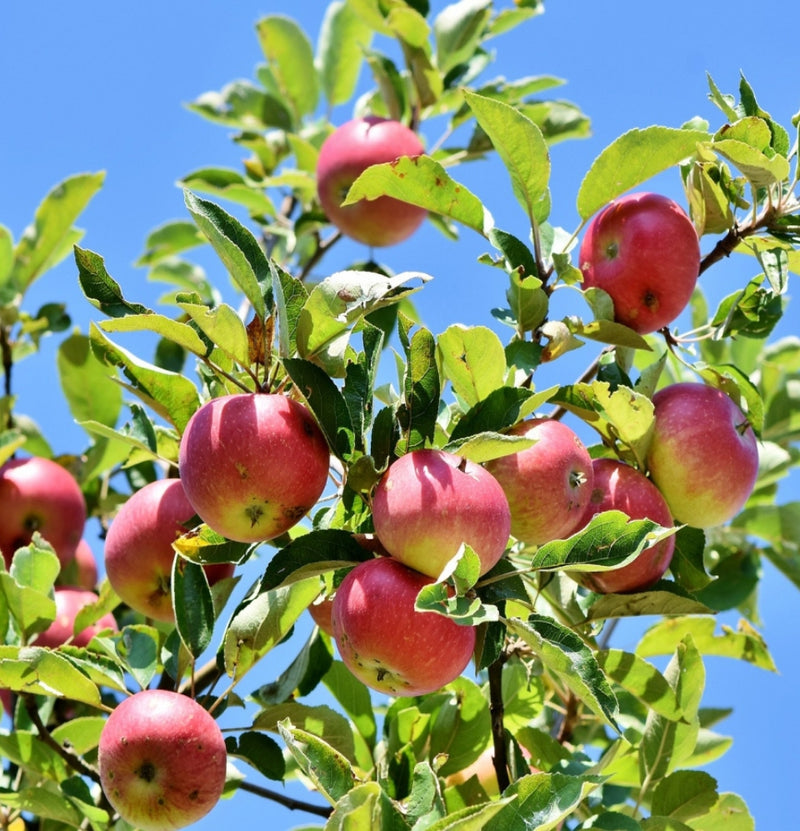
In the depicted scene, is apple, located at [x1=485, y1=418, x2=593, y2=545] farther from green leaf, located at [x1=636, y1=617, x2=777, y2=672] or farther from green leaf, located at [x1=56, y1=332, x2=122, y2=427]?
green leaf, located at [x1=56, y1=332, x2=122, y2=427]

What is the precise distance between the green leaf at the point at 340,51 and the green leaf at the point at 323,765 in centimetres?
270

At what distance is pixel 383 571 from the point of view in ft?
5.00

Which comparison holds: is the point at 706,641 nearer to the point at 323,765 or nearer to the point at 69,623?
the point at 323,765

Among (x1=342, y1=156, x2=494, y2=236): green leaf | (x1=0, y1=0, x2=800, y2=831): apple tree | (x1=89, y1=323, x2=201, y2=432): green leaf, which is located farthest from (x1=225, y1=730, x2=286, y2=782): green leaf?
(x1=342, y1=156, x2=494, y2=236): green leaf

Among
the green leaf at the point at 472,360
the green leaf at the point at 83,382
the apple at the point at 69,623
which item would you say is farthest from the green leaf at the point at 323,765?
the green leaf at the point at 83,382

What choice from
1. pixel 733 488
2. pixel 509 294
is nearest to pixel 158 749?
pixel 509 294

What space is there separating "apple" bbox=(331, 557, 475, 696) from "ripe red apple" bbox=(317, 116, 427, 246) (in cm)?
159

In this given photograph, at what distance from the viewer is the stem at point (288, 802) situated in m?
2.03

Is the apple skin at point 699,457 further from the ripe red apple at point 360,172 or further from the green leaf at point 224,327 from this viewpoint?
the ripe red apple at point 360,172

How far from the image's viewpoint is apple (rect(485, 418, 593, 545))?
169 cm

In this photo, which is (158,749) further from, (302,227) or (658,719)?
(302,227)

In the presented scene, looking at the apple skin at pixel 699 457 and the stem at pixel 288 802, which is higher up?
the apple skin at pixel 699 457

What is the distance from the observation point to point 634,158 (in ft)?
6.18

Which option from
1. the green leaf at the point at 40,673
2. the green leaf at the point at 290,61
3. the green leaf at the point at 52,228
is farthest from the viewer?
the green leaf at the point at 290,61
